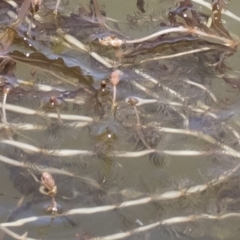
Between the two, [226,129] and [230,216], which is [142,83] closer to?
[226,129]

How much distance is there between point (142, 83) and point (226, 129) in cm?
26

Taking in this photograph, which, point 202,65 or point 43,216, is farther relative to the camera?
point 202,65

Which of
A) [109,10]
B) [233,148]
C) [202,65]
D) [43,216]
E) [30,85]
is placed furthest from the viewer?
[109,10]

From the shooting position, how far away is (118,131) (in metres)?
1.29

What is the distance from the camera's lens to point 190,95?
139 cm

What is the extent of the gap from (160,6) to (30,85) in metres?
0.53

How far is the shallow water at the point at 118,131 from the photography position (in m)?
1.14

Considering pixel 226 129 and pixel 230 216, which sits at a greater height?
pixel 226 129

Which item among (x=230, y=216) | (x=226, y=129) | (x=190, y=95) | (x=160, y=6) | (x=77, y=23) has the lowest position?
(x=230, y=216)

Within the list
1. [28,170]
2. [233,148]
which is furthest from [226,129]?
[28,170]

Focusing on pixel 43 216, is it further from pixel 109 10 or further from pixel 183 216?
pixel 109 10

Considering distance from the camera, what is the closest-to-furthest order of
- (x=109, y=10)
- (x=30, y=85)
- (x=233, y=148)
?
(x=233, y=148)
(x=30, y=85)
(x=109, y=10)

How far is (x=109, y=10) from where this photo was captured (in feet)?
5.35

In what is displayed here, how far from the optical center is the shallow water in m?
1.14
